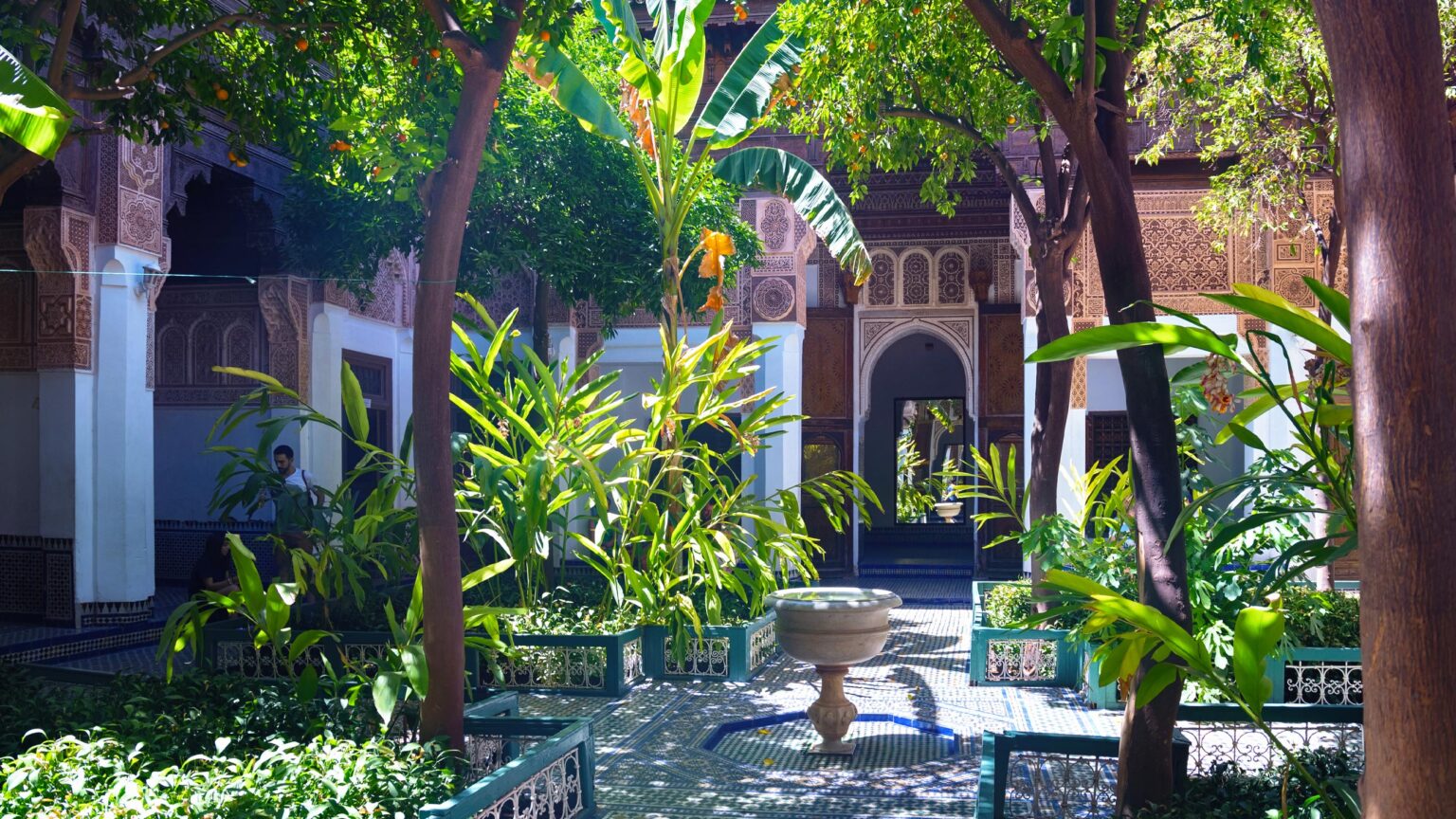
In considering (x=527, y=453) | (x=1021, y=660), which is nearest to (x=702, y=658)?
(x=527, y=453)

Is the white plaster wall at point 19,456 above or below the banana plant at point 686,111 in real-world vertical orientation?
below

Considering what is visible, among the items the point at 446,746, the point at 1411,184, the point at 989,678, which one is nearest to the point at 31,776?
the point at 446,746

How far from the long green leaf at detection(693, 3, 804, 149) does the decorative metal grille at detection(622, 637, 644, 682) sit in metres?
2.93

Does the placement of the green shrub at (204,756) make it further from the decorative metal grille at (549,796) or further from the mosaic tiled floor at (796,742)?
the mosaic tiled floor at (796,742)

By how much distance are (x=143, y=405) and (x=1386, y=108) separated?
8.46 meters

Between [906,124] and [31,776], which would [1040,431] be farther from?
[31,776]

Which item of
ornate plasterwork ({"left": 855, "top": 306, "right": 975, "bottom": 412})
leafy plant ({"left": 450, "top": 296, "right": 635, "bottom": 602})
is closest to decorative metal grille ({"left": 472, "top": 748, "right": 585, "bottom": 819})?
leafy plant ({"left": 450, "top": 296, "right": 635, "bottom": 602})

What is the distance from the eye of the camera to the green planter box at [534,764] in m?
3.51

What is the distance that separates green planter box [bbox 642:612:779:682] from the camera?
23.4 ft

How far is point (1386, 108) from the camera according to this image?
1757 mm

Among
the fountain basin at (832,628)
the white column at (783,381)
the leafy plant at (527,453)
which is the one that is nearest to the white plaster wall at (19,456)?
the leafy plant at (527,453)

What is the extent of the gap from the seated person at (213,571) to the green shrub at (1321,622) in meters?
5.71

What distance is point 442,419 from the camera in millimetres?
3816

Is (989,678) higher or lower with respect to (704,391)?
lower
